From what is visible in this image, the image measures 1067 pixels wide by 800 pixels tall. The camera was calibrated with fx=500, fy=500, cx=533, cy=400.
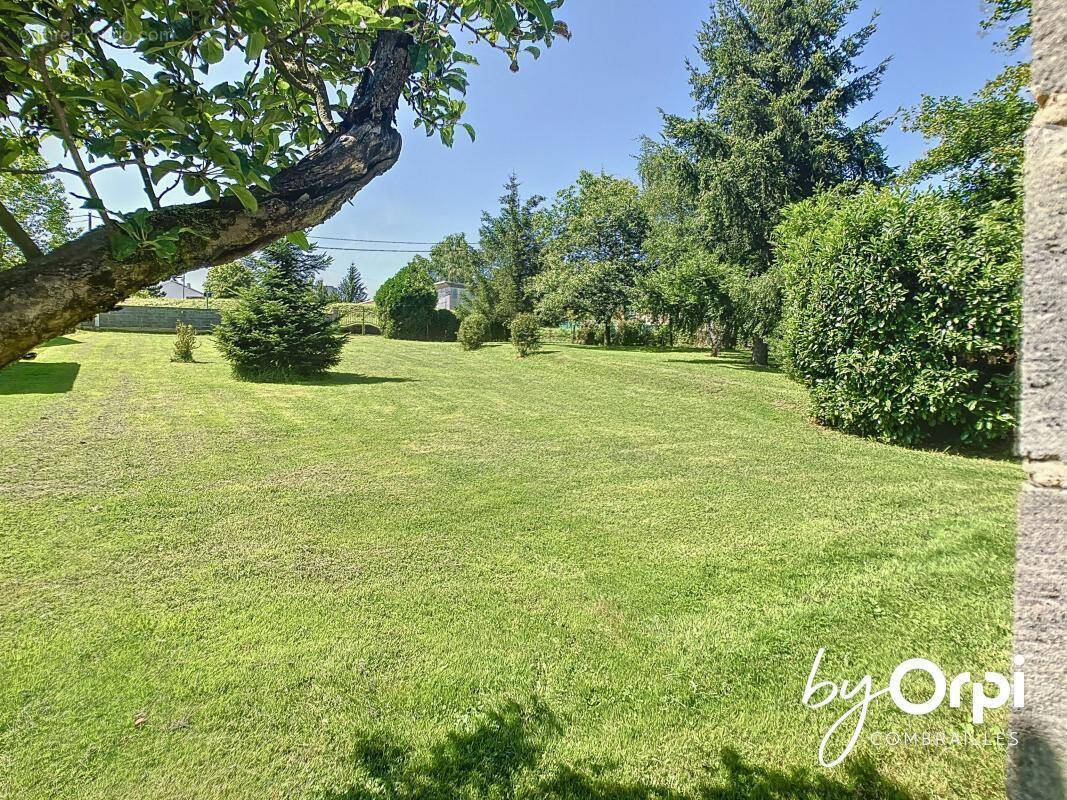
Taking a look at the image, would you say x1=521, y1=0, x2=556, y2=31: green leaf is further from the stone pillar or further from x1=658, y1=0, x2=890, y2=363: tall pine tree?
x1=658, y1=0, x2=890, y2=363: tall pine tree

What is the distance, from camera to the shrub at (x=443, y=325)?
33.7 meters

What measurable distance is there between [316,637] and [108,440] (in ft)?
18.8

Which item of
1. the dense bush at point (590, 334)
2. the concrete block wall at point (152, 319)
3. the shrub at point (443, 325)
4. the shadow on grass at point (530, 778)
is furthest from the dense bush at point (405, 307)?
the shadow on grass at point (530, 778)

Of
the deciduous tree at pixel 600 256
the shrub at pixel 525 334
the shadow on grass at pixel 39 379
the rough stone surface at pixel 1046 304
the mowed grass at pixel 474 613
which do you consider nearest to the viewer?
the rough stone surface at pixel 1046 304

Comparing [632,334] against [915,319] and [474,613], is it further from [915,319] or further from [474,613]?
[474,613]

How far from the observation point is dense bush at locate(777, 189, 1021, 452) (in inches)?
261

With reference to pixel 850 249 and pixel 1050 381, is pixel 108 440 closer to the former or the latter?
pixel 1050 381

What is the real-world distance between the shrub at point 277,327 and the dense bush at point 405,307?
20130mm

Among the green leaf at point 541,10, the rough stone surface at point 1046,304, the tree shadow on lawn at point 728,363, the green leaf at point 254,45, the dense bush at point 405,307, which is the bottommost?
the tree shadow on lawn at point 728,363

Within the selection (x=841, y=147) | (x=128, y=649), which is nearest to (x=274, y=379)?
(x=128, y=649)

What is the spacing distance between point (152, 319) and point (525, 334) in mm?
21009

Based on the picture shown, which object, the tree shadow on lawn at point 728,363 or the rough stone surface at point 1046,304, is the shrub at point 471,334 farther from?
the rough stone surface at point 1046,304

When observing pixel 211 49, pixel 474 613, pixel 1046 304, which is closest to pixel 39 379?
pixel 474 613

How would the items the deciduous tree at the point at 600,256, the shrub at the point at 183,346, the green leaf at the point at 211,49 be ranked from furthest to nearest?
the deciduous tree at the point at 600,256 < the shrub at the point at 183,346 < the green leaf at the point at 211,49
